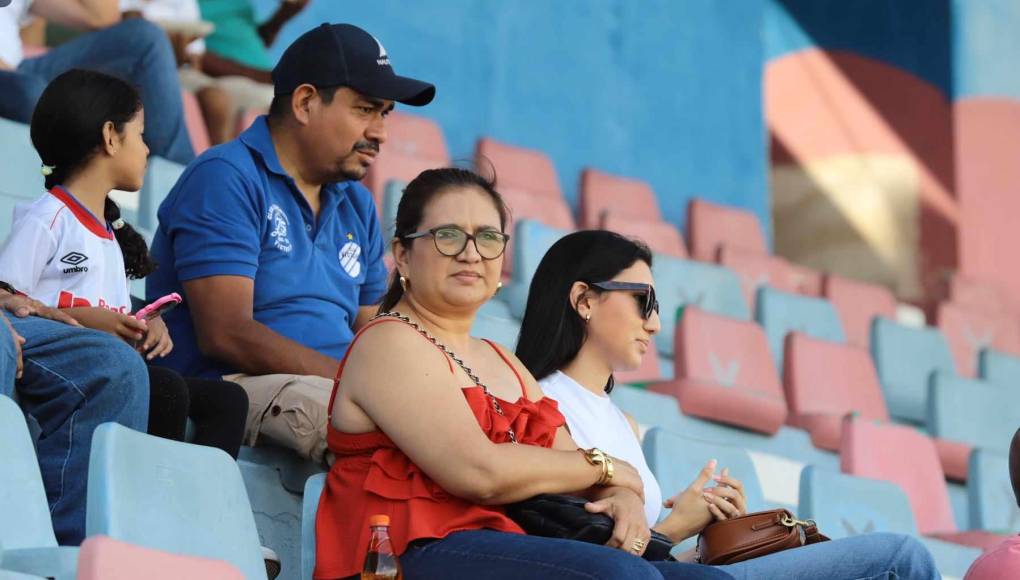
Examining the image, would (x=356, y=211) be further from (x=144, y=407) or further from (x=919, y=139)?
(x=919, y=139)

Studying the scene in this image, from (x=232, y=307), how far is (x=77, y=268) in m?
0.27

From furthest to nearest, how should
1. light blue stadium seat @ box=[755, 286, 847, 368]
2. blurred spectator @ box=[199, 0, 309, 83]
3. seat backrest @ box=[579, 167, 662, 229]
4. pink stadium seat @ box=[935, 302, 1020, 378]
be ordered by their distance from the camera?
seat backrest @ box=[579, 167, 662, 229] → pink stadium seat @ box=[935, 302, 1020, 378] → blurred spectator @ box=[199, 0, 309, 83] → light blue stadium seat @ box=[755, 286, 847, 368]

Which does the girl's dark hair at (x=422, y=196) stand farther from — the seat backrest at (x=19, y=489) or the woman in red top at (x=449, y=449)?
the seat backrest at (x=19, y=489)

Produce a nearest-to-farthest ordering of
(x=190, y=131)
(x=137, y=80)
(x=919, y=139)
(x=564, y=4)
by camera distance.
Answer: (x=137, y=80) < (x=190, y=131) < (x=564, y=4) < (x=919, y=139)

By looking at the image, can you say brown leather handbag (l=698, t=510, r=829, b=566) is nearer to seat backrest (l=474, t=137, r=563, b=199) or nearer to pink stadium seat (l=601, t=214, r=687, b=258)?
pink stadium seat (l=601, t=214, r=687, b=258)

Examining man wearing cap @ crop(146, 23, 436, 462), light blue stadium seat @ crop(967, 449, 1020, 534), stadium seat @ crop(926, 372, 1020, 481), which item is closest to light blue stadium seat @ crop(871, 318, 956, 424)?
stadium seat @ crop(926, 372, 1020, 481)

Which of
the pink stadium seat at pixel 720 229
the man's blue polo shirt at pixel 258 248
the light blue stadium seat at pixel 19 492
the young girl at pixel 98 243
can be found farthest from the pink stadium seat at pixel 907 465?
the pink stadium seat at pixel 720 229

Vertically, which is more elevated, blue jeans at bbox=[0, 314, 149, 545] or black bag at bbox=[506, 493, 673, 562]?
blue jeans at bbox=[0, 314, 149, 545]

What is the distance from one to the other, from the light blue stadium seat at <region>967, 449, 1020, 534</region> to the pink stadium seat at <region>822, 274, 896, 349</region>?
2.04 meters

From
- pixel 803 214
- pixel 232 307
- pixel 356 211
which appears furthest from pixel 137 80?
pixel 803 214

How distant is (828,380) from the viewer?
4863 mm

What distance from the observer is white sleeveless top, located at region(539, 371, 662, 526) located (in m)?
2.47

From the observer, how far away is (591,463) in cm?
206

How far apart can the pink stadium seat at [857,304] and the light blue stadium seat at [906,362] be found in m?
0.48
